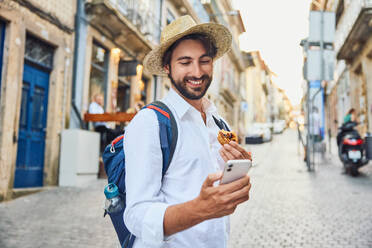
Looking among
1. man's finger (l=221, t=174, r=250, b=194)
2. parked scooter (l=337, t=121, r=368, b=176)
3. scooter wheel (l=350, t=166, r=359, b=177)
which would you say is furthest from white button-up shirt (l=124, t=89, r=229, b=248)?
scooter wheel (l=350, t=166, r=359, b=177)

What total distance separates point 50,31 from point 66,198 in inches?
156

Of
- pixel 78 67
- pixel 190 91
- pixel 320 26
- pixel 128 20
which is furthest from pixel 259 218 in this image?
pixel 128 20

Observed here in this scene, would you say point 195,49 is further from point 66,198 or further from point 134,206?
point 66,198

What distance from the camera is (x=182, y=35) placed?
156 cm

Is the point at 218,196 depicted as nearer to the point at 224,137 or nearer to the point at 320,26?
the point at 224,137

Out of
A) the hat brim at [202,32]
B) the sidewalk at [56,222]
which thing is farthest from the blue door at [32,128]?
the hat brim at [202,32]

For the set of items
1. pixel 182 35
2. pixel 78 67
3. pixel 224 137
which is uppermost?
pixel 78 67

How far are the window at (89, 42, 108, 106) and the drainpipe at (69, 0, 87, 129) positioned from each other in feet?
2.92

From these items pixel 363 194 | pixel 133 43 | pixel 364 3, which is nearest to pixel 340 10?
pixel 364 3

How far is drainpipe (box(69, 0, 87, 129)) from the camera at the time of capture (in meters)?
8.80

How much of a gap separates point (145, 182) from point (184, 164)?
7.9 inches

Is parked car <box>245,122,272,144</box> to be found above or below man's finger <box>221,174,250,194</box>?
above

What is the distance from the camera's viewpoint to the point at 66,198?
20.9 ft

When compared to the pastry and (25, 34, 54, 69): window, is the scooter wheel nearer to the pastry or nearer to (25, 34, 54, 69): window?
(25, 34, 54, 69): window
